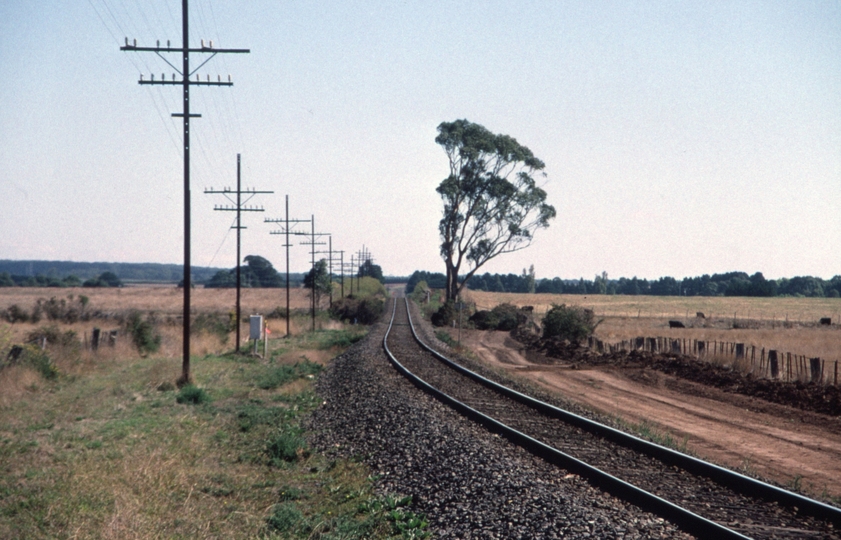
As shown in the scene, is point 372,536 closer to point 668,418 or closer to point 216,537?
point 216,537

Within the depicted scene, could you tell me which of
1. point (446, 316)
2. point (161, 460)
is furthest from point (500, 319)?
point (161, 460)

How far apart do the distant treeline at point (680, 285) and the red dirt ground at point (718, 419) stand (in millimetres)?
109371

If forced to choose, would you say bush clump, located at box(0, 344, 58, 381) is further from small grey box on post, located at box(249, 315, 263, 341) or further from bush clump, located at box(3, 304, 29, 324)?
bush clump, located at box(3, 304, 29, 324)

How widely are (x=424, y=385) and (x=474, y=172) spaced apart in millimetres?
40515

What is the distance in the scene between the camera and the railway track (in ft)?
24.3

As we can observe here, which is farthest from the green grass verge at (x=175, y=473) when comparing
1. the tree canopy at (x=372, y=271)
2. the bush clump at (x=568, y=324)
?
the tree canopy at (x=372, y=271)

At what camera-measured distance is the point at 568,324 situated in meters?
37.4

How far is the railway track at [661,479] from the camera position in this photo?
24.3ft

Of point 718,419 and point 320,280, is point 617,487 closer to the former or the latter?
point 718,419

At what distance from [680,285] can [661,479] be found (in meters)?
153

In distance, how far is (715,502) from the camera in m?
8.24

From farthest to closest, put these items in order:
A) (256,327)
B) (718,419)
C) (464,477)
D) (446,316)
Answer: (446,316) → (256,327) → (718,419) → (464,477)

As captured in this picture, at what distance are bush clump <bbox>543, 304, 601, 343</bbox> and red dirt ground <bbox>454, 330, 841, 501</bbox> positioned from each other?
25.7 feet

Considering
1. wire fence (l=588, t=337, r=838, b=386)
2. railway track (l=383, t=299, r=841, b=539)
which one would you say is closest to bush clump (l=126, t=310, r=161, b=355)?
railway track (l=383, t=299, r=841, b=539)
